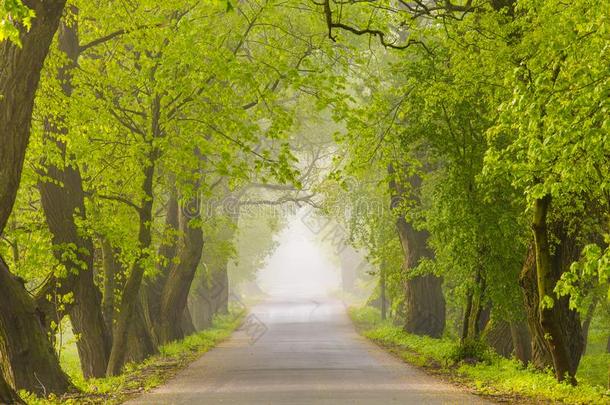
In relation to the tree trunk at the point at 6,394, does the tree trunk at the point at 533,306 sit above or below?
above

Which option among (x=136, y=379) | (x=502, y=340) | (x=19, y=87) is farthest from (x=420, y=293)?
(x=19, y=87)

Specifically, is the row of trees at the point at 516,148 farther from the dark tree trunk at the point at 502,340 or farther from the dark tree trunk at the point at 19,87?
the dark tree trunk at the point at 19,87

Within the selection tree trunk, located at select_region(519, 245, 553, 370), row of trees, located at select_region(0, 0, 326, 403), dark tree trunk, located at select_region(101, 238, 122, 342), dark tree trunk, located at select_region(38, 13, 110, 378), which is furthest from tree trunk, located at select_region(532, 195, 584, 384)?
dark tree trunk, located at select_region(101, 238, 122, 342)

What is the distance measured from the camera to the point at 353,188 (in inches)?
1265

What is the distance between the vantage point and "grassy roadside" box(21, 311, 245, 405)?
12.7m

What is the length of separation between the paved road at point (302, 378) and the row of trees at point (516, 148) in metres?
2.33

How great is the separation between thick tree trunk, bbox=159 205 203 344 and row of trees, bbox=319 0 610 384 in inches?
426

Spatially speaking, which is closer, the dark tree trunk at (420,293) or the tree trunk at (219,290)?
the dark tree trunk at (420,293)

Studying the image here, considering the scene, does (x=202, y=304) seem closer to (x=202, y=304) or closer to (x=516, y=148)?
(x=202, y=304)

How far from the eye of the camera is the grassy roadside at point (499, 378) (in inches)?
483

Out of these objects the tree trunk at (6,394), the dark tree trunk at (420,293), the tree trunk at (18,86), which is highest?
the tree trunk at (18,86)

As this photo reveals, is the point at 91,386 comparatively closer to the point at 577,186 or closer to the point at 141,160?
the point at 141,160

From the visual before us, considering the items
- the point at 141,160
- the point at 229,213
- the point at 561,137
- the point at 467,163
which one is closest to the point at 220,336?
the point at 229,213

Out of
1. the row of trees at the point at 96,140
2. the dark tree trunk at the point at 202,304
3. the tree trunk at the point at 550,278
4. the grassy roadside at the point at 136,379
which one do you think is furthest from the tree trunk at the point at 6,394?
the dark tree trunk at the point at 202,304
